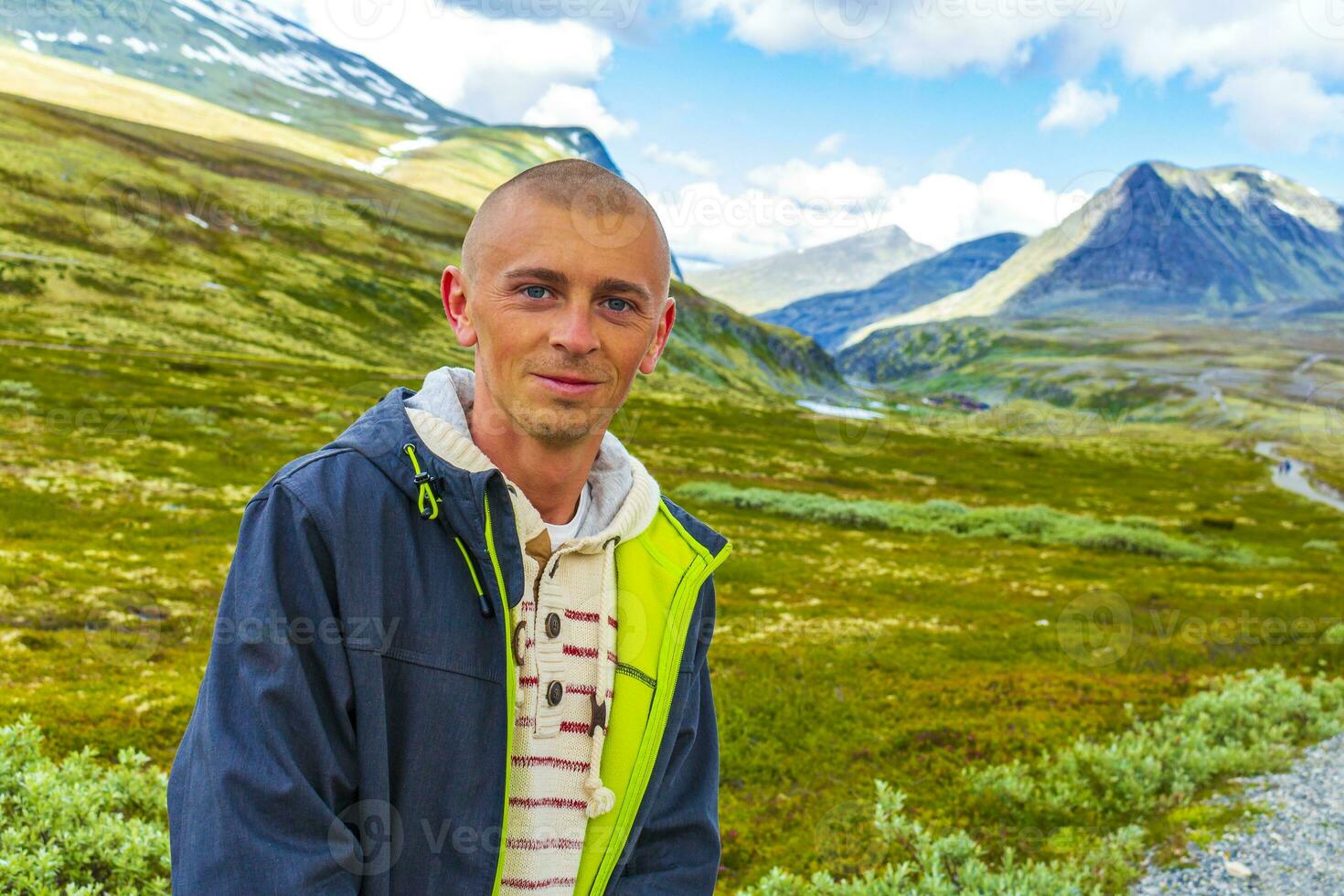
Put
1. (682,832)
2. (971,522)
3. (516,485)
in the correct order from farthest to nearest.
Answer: (971,522), (682,832), (516,485)

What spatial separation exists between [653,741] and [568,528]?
1.12 meters

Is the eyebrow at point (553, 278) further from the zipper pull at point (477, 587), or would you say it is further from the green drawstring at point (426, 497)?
the zipper pull at point (477, 587)

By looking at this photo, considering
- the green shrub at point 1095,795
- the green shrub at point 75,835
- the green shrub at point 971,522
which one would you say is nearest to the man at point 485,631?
the green shrub at point 75,835

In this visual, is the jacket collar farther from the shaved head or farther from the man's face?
the shaved head

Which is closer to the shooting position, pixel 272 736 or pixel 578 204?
pixel 272 736

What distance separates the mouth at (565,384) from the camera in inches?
136

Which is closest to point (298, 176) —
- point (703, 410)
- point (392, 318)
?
point (392, 318)

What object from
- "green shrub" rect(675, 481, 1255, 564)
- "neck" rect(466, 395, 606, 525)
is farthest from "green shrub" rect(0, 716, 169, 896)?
"green shrub" rect(675, 481, 1255, 564)

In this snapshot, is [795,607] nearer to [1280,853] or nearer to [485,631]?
[1280,853]

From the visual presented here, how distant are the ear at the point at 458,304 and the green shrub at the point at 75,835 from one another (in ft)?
20.8

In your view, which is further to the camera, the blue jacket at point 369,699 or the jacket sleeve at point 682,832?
the jacket sleeve at point 682,832

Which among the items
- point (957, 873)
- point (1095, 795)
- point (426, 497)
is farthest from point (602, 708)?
point (1095, 795)

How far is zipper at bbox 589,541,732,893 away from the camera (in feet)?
12.7

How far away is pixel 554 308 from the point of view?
11.4ft
